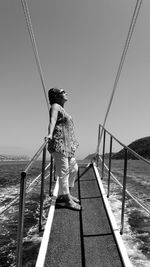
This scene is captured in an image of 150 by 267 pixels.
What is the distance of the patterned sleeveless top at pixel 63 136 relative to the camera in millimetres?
4602

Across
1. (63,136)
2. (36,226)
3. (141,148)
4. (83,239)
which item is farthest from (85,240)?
(141,148)

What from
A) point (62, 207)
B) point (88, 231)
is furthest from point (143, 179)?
point (88, 231)

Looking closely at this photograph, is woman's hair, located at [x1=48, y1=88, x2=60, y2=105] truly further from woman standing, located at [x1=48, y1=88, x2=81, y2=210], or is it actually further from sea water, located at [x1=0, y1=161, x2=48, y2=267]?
sea water, located at [x1=0, y1=161, x2=48, y2=267]

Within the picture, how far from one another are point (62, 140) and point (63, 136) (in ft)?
0.21

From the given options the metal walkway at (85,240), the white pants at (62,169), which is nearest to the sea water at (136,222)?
the metal walkway at (85,240)

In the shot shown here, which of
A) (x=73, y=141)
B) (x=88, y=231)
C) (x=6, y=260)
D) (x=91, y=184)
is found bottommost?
(x=6, y=260)

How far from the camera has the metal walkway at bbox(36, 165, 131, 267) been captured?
3.29m

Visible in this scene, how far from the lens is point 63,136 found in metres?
4.67

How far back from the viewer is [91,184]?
6617 millimetres

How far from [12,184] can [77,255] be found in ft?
16.6

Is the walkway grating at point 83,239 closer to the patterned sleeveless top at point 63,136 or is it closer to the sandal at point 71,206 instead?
the sandal at point 71,206

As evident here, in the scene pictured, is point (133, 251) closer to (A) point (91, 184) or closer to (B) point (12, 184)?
(A) point (91, 184)

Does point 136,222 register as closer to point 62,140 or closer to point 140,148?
point 62,140

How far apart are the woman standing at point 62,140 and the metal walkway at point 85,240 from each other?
12.8 inches
